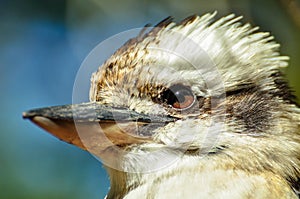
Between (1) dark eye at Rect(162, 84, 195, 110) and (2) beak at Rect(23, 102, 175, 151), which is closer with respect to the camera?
(2) beak at Rect(23, 102, 175, 151)

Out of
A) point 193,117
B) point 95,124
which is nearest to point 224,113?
point 193,117

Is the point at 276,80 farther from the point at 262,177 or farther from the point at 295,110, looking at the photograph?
the point at 262,177

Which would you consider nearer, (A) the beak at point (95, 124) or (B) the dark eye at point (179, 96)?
(A) the beak at point (95, 124)

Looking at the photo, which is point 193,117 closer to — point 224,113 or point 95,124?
point 224,113

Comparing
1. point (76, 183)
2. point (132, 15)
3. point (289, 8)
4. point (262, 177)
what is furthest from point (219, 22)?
point (76, 183)
